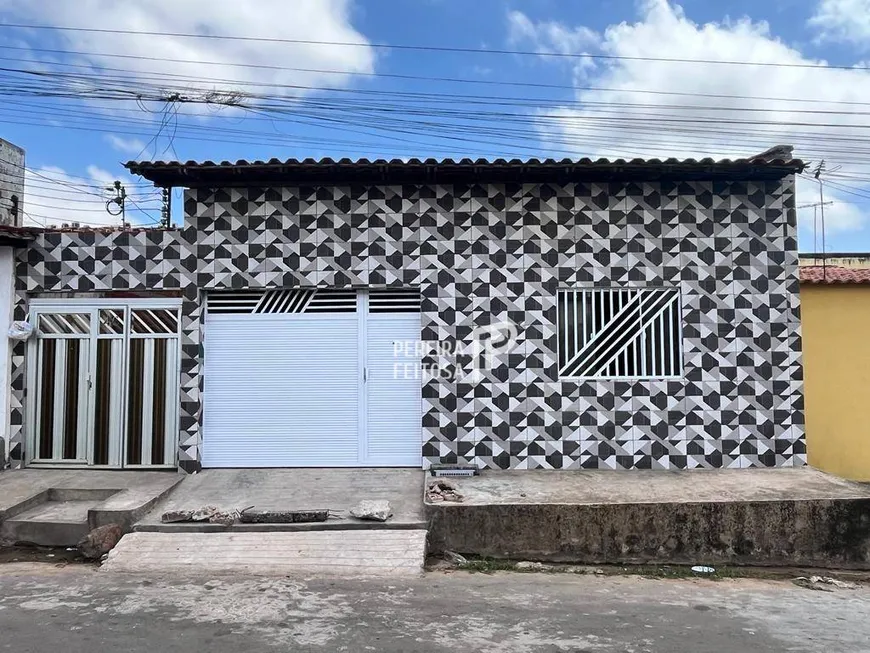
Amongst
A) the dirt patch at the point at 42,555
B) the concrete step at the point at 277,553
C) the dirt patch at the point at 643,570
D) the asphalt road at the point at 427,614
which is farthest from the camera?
the dirt patch at the point at 42,555

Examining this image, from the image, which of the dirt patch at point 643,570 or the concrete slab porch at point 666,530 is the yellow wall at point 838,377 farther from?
the dirt patch at point 643,570

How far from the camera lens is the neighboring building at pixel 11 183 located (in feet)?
46.6

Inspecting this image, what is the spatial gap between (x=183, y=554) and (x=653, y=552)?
4119mm

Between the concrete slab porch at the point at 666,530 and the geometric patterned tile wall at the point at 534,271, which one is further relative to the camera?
the geometric patterned tile wall at the point at 534,271

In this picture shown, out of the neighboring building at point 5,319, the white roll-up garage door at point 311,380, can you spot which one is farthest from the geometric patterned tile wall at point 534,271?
the white roll-up garage door at point 311,380

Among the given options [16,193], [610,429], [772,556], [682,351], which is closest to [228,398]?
[610,429]

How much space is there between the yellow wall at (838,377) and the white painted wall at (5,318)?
9.58 m

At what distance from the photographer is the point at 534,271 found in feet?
21.8

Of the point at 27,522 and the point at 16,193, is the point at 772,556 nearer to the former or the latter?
the point at 27,522

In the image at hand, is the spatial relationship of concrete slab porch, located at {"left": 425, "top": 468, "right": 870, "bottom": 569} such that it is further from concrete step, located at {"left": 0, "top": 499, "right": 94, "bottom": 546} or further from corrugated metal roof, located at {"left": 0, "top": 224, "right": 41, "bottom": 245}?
corrugated metal roof, located at {"left": 0, "top": 224, "right": 41, "bottom": 245}

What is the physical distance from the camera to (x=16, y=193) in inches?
577

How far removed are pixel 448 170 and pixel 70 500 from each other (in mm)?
5354

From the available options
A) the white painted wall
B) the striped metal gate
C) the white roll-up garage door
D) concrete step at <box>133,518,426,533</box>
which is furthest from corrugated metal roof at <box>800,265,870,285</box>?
the white painted wall

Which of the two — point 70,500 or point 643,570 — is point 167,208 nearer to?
point 70,500
